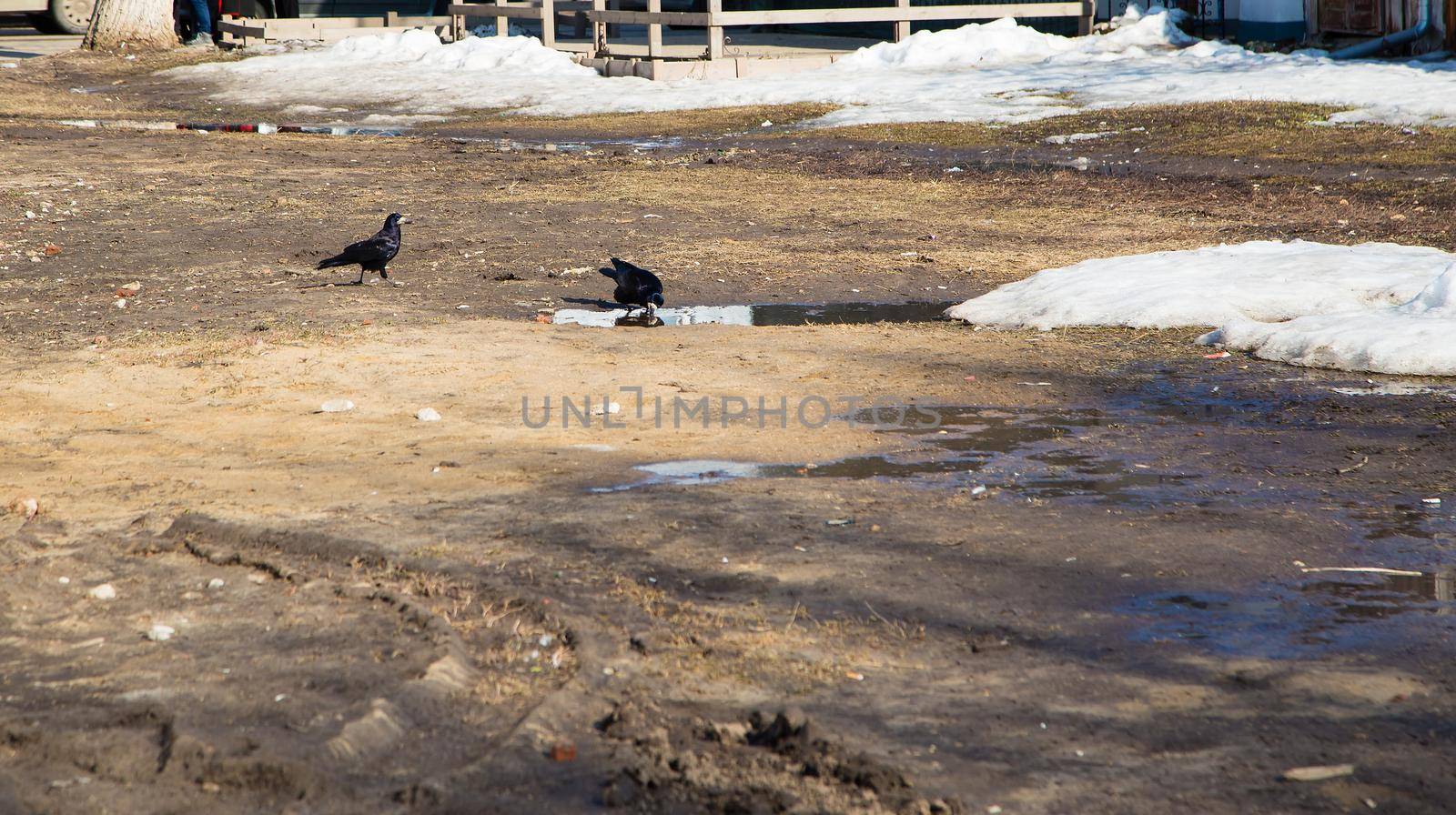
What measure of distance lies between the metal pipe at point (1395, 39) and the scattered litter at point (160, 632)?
2200 cm

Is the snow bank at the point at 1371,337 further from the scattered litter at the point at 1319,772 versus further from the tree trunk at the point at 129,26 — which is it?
the tree trunk at the point at 129,26

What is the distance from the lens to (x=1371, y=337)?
7480 mm

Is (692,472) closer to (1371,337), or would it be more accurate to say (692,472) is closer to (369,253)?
(1371,337)

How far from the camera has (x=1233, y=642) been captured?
13.4 feet

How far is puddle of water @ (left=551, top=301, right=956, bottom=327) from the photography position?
29.5 feet

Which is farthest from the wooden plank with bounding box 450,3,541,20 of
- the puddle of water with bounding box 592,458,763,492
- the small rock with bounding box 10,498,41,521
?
the small rock with bounding box 10,498,41,521

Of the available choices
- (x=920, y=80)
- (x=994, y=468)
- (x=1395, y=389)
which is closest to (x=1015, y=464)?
(x=994, y=468)

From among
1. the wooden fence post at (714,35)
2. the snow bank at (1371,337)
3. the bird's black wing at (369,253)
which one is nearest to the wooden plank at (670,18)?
the wooden fence post at (714,35)

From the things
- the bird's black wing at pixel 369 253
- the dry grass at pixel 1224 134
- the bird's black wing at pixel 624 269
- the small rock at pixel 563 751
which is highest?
the dry grass at pixel 1224 134

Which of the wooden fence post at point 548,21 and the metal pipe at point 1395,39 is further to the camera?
the wooden fence post at point 548,21

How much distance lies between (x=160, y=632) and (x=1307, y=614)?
10.7 ft

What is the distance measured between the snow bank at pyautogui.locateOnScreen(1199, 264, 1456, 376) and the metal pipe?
15.9 meters

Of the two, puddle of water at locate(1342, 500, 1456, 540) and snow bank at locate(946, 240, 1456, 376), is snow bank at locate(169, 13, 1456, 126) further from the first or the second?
puddle of water at locate(1342, 500, 1456, 540)

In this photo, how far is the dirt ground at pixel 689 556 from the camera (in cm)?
331
